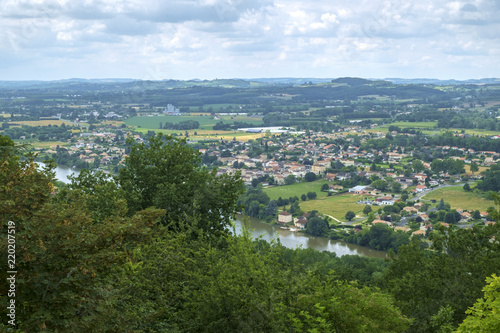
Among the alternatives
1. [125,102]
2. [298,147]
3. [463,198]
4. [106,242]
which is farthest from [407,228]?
[125,102]

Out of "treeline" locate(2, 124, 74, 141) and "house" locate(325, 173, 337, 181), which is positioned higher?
"treeline" locate(2, 124, 74, 141)

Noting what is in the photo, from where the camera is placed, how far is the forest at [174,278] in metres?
5.10

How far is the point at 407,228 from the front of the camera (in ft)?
126

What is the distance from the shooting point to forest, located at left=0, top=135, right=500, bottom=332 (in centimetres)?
510

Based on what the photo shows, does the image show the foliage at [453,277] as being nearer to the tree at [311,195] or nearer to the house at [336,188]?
the tree at [311,195]

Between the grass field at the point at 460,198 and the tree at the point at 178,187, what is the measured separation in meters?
35.5

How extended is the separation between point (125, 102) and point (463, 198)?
412 feet

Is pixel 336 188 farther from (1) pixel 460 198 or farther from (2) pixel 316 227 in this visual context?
(2) pixel 316 227

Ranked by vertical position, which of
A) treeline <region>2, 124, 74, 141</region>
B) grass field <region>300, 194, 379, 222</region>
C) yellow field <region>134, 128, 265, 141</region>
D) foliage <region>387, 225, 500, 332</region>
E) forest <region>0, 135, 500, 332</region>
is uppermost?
forest <region>0, 135, 500, 332</region>

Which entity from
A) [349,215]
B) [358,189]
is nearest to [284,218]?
[349,215]

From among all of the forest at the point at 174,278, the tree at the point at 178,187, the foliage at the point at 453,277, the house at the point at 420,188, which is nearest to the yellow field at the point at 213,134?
the house at the point at 420,188

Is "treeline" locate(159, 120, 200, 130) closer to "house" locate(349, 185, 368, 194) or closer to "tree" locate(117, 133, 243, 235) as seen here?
"house" locate(349, 185, 368, 194)

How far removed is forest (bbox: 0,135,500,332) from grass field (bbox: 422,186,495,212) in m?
34.7

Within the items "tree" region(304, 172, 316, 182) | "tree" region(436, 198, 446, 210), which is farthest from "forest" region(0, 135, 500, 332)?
"tree" region(304, 172, 316, 182)
